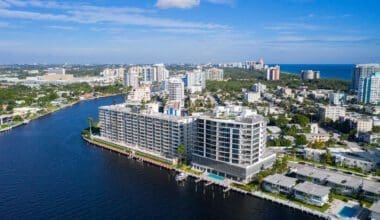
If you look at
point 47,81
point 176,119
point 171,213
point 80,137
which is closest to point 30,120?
point 80,137

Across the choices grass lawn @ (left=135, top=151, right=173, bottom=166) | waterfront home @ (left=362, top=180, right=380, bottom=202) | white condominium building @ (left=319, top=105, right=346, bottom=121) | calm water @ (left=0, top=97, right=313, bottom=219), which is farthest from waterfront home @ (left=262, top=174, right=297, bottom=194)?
white condominium building @ (left=319, top=105, right=346, bottom=121)

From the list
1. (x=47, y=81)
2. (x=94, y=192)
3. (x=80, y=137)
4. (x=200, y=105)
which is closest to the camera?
(x=94, y=192)

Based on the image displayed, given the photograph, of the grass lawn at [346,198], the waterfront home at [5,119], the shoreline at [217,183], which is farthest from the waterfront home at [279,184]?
the waterfront home at [5,119]

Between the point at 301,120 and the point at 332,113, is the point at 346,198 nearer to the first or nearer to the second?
the point at 301,120

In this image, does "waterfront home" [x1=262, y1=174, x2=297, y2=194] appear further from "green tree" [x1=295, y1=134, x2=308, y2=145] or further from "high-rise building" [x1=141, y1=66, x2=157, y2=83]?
"high-rise building" [x1=141, y1=66, x2=157, y2=83]

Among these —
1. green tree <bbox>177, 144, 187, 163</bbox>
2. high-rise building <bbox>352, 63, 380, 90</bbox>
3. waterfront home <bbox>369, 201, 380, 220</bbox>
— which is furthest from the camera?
high-rise building <bbox>352, 63, 380, 90</bbox>

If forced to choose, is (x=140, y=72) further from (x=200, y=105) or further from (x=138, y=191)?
(x=138, y=191)
